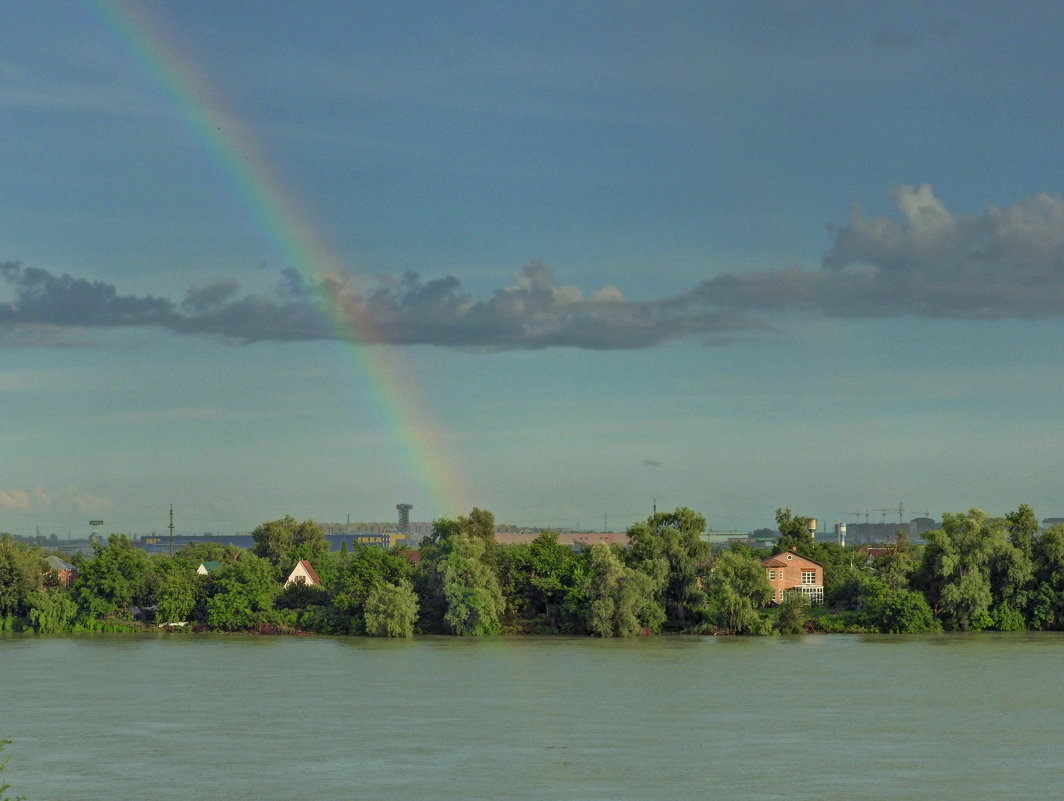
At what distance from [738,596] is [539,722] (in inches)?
1145

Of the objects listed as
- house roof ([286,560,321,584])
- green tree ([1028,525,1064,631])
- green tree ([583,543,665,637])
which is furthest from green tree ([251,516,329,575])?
green tree ([1028,525,1064,631])

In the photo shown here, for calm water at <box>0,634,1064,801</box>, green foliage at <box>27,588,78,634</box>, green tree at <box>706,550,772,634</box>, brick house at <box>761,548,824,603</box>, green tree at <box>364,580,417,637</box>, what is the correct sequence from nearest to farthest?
calm water at <box>0,634,1064,801</box> < green tree at <box>706,550,772,634</box> < green tree at <box>364,580,417,637</box> < green foliage at <box>27,588,78,634</box> < brick house at <box>761,548,824,603</box>

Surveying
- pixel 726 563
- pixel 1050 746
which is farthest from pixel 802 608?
pixel 1050 746

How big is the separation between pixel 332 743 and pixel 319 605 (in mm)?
38090

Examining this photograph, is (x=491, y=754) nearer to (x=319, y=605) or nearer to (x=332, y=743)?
(x=332, y=743)

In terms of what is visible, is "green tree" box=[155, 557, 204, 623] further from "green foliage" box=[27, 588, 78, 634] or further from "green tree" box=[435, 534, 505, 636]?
"green tree" box=[435, 534, 505, 636]

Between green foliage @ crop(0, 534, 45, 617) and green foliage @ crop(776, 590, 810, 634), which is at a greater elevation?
green foliage @ crop(0, 534, 45, 617)

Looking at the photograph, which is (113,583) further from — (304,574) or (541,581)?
(541,581)

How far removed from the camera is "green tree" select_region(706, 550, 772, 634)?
66.9 meters

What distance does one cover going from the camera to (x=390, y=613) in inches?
2660

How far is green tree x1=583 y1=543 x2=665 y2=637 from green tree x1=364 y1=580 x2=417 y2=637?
8371 millimetres

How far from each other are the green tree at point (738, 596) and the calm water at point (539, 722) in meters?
4.91

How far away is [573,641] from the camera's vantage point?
216 feet

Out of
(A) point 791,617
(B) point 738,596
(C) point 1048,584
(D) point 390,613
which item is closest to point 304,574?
(D) point 390,613
